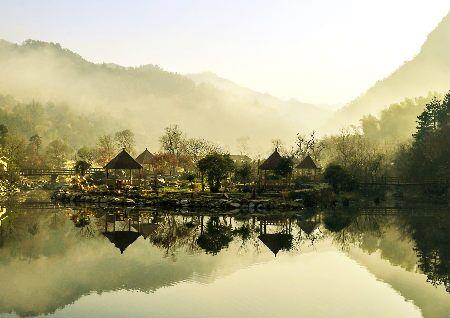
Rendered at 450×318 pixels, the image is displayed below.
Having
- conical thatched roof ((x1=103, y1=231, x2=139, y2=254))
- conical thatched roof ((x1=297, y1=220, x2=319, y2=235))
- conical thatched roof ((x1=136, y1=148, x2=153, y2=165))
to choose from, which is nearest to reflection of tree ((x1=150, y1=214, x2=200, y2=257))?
conical thatched roof ((x1=103, y1=231, x2=139, y2=254))

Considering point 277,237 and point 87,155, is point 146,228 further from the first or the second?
point 87,155

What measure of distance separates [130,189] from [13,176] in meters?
23.7

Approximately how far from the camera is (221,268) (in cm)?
2433

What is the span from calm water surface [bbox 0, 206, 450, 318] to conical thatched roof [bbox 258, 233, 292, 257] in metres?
0.08

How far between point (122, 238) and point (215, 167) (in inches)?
930

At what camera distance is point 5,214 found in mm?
44844

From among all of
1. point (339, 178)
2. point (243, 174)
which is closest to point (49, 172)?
point (243, 174)

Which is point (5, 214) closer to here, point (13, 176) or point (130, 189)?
point (130, 189)

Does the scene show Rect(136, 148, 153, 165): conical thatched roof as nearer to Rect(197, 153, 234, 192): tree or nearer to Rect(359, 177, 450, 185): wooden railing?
Rect(197, 153, 234, 192): tree

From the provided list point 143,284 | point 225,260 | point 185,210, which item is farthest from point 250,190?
point 143,284

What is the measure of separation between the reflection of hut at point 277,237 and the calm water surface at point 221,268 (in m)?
0.09

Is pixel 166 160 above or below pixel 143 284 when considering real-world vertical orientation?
above

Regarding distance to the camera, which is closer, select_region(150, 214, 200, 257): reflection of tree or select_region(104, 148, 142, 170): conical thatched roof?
select_region(150, 214, 200, 257): reflection of tree

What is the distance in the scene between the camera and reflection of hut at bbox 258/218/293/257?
30.6m
